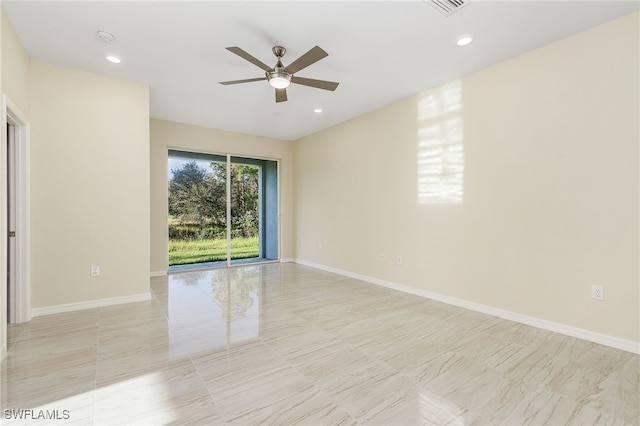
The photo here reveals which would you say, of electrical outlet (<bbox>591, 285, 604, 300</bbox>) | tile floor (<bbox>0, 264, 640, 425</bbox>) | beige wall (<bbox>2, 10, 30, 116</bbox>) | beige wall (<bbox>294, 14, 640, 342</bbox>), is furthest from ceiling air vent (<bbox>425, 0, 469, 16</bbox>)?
beige wall (<bbox>2, 10, 30, 116</bbox>)

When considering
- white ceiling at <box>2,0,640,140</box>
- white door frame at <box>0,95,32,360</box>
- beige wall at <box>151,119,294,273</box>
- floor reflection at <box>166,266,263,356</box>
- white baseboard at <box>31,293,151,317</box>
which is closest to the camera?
white ceiling at <box>2,0,640,140</box>

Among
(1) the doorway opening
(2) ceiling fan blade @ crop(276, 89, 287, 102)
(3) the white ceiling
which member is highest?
(3) the white ceiling

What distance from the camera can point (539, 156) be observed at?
291 cm

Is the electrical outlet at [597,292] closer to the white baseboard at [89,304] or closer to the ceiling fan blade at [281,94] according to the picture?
the ceiling fan blade at [281,94]

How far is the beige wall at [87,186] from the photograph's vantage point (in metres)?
3.21

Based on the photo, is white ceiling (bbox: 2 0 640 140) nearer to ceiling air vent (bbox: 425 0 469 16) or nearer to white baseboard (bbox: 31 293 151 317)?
ceiling air vent (bbox: 425 0 469 16)

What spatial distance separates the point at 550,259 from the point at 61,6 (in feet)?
15.9

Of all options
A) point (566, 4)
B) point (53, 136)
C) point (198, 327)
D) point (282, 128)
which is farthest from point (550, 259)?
point (53, 136)

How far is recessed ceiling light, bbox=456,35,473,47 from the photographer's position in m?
2.72

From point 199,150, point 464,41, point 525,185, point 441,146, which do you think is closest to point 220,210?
point 199,150

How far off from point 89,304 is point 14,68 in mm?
2528

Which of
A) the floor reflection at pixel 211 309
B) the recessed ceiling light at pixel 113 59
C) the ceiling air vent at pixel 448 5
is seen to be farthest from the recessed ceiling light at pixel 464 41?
the recessed ceiling light at pixel 113 59

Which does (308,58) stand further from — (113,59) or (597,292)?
(597,292)

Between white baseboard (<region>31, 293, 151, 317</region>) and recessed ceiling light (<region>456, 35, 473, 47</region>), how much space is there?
15.1 feet
